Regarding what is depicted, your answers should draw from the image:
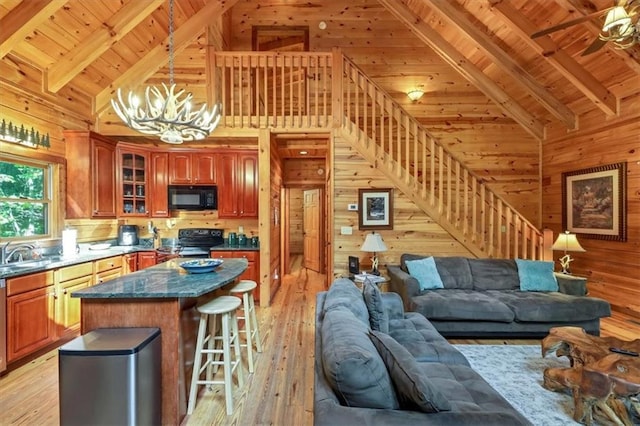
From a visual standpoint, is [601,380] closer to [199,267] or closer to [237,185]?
[199,267]

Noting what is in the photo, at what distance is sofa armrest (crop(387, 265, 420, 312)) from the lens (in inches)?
143

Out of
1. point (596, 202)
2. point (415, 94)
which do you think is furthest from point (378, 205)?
point (596, 202)

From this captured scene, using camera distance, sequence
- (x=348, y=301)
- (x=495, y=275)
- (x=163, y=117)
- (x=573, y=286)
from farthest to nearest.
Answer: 1. (x=495, y=275)
2. (x=573, y=286)
3. (x=163, y=117)
4. (x=348, y=301)

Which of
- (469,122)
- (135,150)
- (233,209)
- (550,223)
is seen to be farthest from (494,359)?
(135,150)

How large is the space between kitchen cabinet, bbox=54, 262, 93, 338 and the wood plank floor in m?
0.29

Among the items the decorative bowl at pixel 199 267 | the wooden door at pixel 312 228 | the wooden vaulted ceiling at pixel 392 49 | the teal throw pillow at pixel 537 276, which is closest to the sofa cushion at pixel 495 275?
the teal throw pillow at pixel 537 276

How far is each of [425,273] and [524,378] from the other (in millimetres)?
1495

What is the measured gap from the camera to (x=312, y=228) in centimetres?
800

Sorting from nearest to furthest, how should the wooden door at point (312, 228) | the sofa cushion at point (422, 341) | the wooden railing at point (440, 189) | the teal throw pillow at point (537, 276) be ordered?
the sofa cushion at point (422, 341)
the teal throw pillow at point (537, 276)
the wooden railing at point (440, 189)
the wooden door at point (312, 228)

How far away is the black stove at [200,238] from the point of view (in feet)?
17.9

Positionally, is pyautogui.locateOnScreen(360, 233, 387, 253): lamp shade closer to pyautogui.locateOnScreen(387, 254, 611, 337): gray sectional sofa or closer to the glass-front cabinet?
pyautogui.locateOnScreen(387, 254, 611, 337): gray sectional sofa

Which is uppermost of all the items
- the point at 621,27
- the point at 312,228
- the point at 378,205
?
the point at 621,27

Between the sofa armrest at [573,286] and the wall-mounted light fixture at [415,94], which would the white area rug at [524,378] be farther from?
the wall-mounted light fixture at [415,94]

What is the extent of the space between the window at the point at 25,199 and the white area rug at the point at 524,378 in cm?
523
